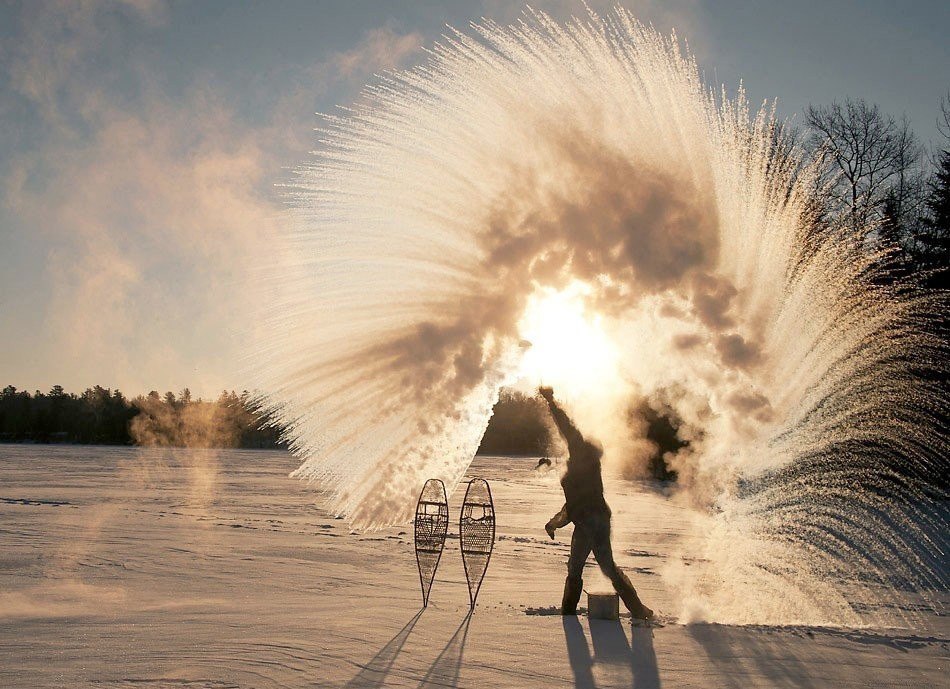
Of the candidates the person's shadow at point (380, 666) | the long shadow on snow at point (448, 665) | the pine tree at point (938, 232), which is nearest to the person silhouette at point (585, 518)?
the long shadow on snow at point (448, 665)

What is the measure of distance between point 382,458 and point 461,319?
2540mm

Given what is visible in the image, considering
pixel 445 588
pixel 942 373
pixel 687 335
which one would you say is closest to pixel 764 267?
pixel 687 335

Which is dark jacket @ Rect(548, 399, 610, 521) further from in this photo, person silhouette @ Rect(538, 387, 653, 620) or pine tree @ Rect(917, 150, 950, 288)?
pine tree @ Rect(917, 150, 950, 288)

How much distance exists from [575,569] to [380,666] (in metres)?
3.04

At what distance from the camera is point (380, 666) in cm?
671

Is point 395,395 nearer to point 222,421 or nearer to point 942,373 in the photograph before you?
point 942,373

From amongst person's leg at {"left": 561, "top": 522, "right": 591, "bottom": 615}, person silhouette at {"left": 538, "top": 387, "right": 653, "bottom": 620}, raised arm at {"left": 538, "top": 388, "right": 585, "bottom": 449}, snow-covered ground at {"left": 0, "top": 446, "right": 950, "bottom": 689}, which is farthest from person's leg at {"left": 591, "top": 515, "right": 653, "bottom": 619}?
raised arm at {"left": 538, "top": 388, "right": 585, "bottom": 449}

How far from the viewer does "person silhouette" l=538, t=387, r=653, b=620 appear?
9008 mm

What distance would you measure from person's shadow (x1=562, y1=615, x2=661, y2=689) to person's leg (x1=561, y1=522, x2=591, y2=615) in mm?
196

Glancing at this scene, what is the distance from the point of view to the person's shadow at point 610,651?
259 inches

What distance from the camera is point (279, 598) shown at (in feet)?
32.0

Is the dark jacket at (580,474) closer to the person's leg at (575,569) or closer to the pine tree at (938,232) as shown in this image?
the person's leg at (575,569)

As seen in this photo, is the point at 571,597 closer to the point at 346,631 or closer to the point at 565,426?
the point at 565,426

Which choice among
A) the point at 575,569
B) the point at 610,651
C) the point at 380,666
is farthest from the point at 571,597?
the point at 380,666
